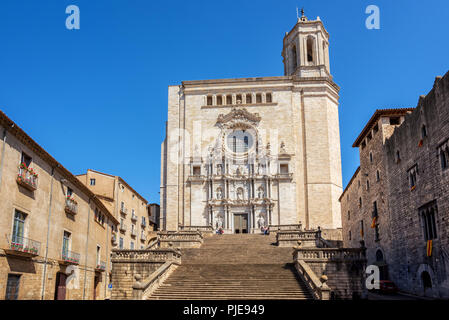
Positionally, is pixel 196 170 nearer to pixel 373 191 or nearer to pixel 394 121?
pixel 373 191

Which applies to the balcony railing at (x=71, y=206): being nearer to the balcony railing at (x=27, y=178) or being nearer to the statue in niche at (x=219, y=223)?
the balcony railing at (x=27, y=178)

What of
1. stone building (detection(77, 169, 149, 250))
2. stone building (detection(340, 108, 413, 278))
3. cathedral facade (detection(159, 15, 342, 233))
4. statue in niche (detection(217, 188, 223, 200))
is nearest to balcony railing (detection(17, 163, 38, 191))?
stone building (detection(77, 169, 149, 250))

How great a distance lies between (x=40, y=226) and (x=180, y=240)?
11.1 meters

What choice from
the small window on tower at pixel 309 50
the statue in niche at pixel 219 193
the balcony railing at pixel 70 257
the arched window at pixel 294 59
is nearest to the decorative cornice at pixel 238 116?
the statue in niche at pixel 219 193

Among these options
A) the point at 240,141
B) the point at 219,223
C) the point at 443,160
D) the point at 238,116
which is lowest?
the point at 219,223

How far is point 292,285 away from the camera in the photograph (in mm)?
18938

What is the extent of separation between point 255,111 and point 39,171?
104 ft

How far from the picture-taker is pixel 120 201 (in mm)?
42938

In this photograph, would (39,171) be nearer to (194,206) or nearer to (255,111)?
(194,206)

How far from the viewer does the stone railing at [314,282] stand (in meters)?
16.4

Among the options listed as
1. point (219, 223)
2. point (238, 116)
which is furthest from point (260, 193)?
point (238, 116)
